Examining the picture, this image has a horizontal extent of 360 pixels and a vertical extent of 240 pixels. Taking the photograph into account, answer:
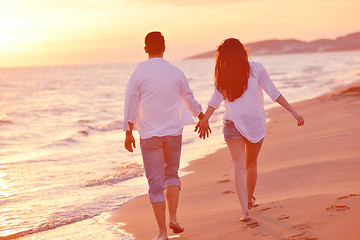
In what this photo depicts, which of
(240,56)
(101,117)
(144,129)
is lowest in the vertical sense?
(101,117)

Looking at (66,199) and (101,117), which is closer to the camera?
(66,199)

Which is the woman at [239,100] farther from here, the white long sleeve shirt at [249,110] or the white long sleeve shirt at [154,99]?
the white long sleeve shirt at [154,99]

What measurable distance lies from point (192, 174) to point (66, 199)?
2202 mm

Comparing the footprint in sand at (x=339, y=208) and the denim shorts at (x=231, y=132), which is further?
the denim shorts at (x=231, y=132)

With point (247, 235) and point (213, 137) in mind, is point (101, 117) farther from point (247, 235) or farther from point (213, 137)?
point (247, 235)

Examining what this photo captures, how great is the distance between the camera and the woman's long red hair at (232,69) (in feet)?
14.7

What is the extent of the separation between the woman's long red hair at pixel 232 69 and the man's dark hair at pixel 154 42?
0.59 meters

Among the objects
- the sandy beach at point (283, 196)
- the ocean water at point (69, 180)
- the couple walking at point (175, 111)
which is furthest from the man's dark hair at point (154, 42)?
the ocean water at point (69, 180)

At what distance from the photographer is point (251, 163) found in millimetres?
4770

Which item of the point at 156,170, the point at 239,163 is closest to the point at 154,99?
the point at 156,170

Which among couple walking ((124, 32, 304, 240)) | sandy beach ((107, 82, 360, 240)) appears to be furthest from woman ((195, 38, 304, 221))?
sandy beach ((107, 82, 360, 240))

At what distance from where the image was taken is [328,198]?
4.55 m

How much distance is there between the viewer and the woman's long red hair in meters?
4.48

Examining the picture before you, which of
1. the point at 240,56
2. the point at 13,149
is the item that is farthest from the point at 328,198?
the point at 13,149
